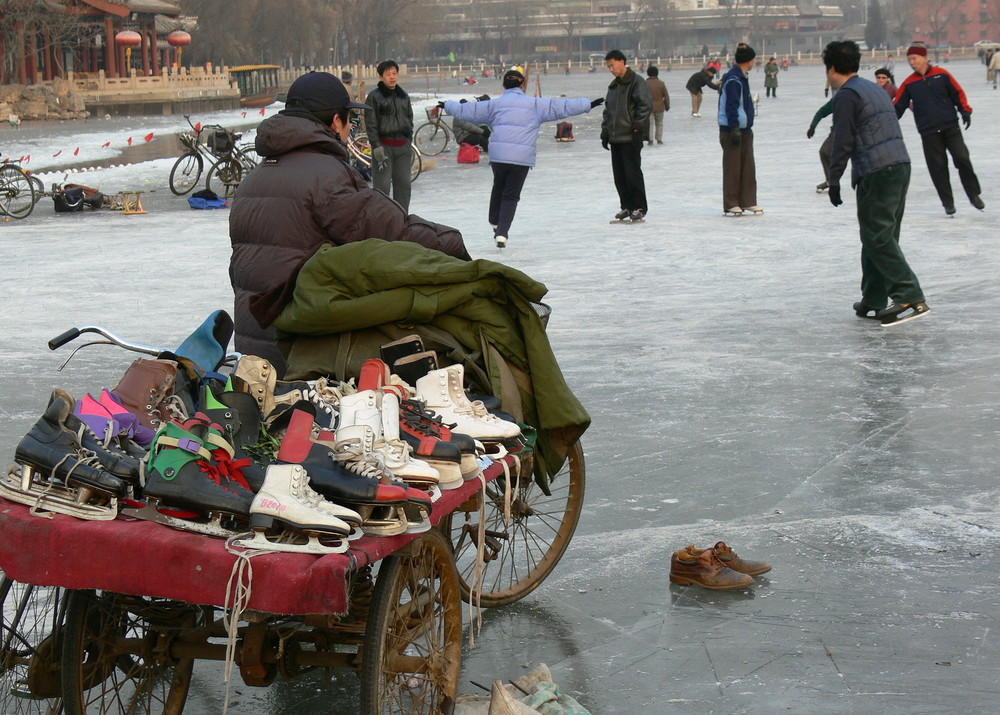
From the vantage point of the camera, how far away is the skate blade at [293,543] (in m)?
2.80

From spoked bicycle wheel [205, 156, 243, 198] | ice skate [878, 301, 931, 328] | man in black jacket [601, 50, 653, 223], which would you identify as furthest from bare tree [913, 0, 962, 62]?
ice skate [878, 301, 931, 328]

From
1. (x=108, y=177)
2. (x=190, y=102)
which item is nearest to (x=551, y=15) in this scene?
(x=190, y=102)

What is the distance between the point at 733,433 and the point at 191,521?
3.99 meters

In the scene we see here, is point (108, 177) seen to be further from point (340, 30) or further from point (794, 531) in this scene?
point (340, 30)

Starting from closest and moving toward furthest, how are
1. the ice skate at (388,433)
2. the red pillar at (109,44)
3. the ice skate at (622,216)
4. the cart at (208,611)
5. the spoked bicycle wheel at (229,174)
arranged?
1. the cart at (208,611)
2. the ice skate at (388,433)
3. the ice skate at (622,216)
4. the spoked bicycle wheel at (229,174)
5. the red pillar at (109,44)

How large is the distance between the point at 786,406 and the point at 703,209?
8.96 metres

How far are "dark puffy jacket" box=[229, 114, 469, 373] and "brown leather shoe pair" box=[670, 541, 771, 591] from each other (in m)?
1.36

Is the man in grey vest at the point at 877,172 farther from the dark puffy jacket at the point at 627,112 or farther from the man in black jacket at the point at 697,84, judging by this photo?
the man in black jacket at the point at 697,84

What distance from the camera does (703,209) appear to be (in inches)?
615

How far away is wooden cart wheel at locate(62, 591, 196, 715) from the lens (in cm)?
312

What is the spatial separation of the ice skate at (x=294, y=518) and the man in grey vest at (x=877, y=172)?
21.4 ft

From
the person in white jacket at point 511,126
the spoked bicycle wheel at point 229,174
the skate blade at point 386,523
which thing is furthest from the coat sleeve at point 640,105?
the skate blade at point 386,523

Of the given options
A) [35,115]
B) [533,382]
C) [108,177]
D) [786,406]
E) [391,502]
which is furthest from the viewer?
[35,115]

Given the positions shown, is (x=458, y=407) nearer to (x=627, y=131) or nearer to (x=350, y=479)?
(x=350, y=479)
